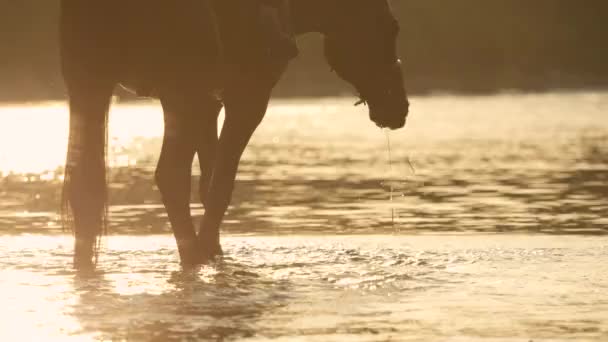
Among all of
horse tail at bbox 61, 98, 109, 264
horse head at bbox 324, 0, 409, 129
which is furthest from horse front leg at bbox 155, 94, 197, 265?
horse head at bbox 324, 0, 409, 129

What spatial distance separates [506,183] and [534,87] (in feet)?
204

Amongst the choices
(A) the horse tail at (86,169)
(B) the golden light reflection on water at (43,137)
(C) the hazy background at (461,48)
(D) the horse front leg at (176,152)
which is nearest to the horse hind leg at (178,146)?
(D) the horse front leg at (176,152)

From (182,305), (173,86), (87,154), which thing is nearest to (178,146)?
(173,86)

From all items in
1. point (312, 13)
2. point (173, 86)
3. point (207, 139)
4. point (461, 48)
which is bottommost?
point (207, 139)

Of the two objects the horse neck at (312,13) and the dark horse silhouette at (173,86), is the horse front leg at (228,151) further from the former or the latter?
the horse neck at (312,13)

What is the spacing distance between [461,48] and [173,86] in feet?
340

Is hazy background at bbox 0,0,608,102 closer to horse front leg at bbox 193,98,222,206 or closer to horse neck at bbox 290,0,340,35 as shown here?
horse neck at bbox 290,0,340,35

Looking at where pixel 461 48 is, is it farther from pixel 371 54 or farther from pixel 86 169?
pixel 86 169

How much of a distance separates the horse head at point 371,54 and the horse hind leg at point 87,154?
1.90 m

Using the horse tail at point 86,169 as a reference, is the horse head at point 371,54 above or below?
above

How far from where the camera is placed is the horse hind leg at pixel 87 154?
8922 mm

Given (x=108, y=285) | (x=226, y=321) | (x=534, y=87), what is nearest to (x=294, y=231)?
(x=108, y=285)

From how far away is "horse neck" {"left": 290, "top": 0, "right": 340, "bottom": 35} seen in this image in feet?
33.6

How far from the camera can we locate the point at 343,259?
984 cm
